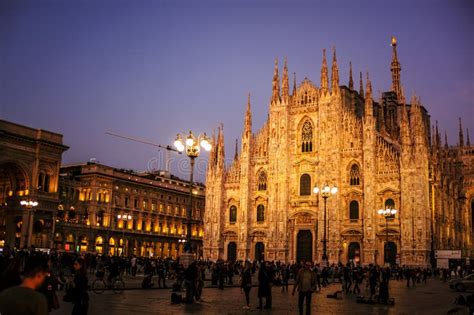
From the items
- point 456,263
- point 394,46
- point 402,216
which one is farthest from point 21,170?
point 394,46

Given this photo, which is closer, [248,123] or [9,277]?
[9,277]

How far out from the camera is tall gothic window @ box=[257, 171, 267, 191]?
59.4 m

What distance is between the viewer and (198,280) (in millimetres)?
19391

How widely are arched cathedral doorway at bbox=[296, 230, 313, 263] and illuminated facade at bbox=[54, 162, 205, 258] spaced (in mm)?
20938

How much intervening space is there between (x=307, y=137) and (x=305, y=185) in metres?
5.38

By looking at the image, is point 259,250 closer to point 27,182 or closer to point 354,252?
point 354,252

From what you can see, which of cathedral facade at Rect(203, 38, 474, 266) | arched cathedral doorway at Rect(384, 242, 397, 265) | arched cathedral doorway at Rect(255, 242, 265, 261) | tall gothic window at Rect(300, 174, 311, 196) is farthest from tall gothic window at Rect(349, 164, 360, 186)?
arched cathedral doorway at Rect(255, 242, 265, 261)

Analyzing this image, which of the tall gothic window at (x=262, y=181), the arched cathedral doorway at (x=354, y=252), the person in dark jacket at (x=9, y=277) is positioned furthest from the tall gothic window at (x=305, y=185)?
the person in dark jacket at (x=9, y=277)

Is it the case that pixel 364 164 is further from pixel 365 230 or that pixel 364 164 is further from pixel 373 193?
pixel 365 230

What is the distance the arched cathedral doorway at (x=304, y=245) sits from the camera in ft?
181

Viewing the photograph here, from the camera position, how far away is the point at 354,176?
5334 centimetres

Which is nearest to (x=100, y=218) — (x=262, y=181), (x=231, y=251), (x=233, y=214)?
(x=233, y=214)

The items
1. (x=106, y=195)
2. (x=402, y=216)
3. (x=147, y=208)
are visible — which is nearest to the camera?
(x=402, y=216)

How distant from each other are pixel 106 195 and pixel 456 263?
4455 cm
